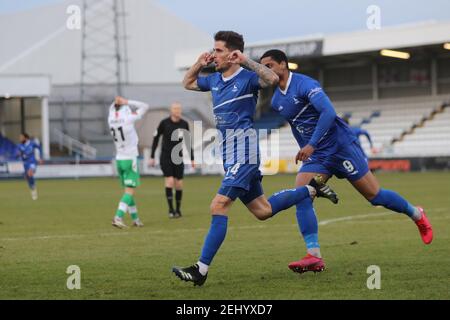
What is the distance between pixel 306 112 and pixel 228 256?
2214 millimetres

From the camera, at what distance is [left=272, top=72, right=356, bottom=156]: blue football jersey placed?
948 cm

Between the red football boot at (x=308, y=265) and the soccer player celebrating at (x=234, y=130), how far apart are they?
2.07 feet

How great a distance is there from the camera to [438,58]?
5269 centimetres

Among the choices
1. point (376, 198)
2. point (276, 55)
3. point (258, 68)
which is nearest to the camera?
point (258, 68)

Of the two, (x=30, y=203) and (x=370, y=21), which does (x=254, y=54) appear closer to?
(x=30, y=203)

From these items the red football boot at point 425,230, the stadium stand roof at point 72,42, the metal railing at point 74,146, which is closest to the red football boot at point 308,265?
the red football boot at point 425,230

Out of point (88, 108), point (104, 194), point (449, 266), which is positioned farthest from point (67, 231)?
point (88, 108)

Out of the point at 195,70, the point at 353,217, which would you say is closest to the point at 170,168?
the point at 353,217

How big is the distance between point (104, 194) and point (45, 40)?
40865 millimetres

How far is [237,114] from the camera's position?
8844 millimetres

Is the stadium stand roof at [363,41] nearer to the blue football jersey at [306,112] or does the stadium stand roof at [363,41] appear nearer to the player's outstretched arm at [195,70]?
the blue football jersey at [306,112]

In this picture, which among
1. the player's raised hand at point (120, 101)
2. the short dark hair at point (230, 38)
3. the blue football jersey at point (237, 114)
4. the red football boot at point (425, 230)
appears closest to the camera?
the short dark hair at point (230, 38)

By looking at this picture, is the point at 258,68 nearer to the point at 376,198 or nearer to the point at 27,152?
the point at 376,198

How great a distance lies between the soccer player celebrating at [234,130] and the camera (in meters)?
8.60
